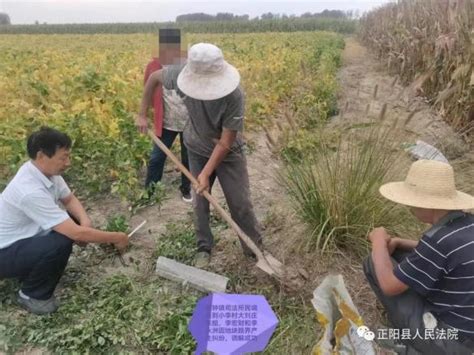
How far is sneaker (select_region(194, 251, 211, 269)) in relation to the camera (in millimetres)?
3141

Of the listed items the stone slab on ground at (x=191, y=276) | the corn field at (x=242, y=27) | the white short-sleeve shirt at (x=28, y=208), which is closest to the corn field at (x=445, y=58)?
the stone slab on ground at (x=191, y=276)

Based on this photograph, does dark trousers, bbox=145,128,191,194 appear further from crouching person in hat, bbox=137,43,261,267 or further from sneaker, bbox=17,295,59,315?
sneaker, bbox=17,295,59,315

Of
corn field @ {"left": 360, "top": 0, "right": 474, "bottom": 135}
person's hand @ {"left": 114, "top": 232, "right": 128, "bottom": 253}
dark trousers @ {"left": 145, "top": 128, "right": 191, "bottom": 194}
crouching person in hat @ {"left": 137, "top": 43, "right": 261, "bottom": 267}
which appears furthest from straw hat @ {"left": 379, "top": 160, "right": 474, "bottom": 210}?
dark trousers @ {"left": 145, "top": 128, "right": 191, "bottom": 194}

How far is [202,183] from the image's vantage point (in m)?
2.82

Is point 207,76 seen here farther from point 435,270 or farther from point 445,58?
point 445,58

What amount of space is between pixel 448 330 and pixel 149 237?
2129mm

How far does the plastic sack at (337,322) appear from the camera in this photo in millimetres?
1970

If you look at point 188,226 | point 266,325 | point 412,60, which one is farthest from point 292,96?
point 266,325

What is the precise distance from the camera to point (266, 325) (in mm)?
1837

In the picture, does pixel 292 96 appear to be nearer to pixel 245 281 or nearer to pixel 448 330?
pixel 245 281

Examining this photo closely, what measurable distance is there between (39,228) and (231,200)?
1105 millimetres

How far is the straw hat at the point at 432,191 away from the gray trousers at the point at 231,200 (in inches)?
44.5

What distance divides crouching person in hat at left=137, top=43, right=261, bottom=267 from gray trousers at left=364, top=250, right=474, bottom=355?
101 centimetres

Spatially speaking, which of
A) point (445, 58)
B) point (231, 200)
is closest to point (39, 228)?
point (231, 200)
